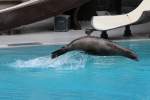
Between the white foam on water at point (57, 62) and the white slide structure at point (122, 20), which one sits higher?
the white slide structure at point (122, 20)

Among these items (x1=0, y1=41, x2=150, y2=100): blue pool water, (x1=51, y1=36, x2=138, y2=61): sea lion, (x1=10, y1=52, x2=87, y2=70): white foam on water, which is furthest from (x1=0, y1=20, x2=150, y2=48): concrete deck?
(x1=51, y1=36, x2=138, y2=61): sea lion

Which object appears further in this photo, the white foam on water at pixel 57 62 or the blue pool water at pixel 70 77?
the white foam on water at pixel 57 62

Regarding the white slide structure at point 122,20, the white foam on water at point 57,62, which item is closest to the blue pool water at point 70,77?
the white foam on water at point 57,62

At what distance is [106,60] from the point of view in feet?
33.8

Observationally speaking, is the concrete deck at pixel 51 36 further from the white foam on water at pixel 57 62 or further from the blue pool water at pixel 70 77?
the white foam on water at pixel 57 62

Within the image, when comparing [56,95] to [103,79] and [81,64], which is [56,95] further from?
[81,64]

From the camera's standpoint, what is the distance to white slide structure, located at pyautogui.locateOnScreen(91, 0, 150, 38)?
12.4 m

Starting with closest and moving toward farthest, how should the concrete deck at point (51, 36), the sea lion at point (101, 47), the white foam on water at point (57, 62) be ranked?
1. the sea lion at point (101, 47)
2. the white foam on water at point (57, 62)
3. the concrete deck at point (51, 36)

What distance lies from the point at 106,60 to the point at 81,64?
603 millimetres

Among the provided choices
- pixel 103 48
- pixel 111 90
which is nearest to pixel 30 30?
pixel 111 90

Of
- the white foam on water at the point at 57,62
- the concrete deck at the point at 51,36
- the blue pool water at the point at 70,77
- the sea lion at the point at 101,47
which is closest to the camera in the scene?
the sea lion at the point at 101,47

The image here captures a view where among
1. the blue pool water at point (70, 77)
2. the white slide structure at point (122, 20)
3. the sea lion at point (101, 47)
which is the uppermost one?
the sea lion at point (101, 47)

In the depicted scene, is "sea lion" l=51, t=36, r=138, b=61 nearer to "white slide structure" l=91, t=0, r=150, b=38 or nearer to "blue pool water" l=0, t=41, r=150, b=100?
"blue pool water" l=0, t=41, r=150, b=100

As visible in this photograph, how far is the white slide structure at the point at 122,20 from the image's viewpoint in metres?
12.4
